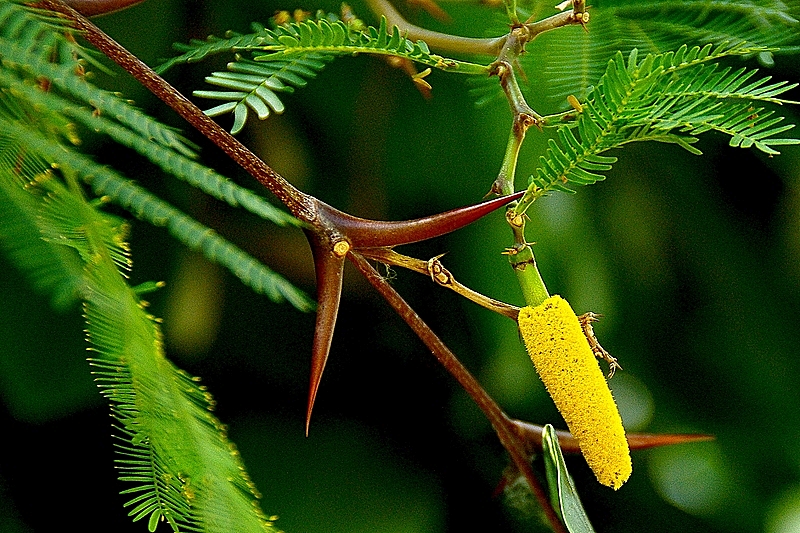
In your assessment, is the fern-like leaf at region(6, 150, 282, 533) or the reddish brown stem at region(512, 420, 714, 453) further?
the reddish brown stem at region(512, 420, 714, 453)

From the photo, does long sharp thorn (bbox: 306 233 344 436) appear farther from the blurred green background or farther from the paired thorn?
the blurred green background

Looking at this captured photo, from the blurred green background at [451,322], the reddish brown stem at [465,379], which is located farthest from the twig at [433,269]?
the blurred green background at [451,322]

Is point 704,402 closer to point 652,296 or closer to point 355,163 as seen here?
point 652,296

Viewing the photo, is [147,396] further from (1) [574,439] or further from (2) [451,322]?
(2) [451,322]

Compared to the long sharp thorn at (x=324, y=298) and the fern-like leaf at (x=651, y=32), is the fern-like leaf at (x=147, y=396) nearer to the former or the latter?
the long sharp thorn at (x=324, y=298)

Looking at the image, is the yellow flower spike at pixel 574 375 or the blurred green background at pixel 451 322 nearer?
the yellow flower spike at pixel 574 375

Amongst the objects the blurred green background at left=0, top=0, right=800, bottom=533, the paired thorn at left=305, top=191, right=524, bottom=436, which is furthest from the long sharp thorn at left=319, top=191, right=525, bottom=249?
the blurred green background at left=0, top=0, right=800, bottom=533

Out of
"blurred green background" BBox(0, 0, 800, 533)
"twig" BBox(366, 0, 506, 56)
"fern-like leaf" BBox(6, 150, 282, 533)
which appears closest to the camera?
"fern-like leaf" BBox(6, 150, 282, 533)
